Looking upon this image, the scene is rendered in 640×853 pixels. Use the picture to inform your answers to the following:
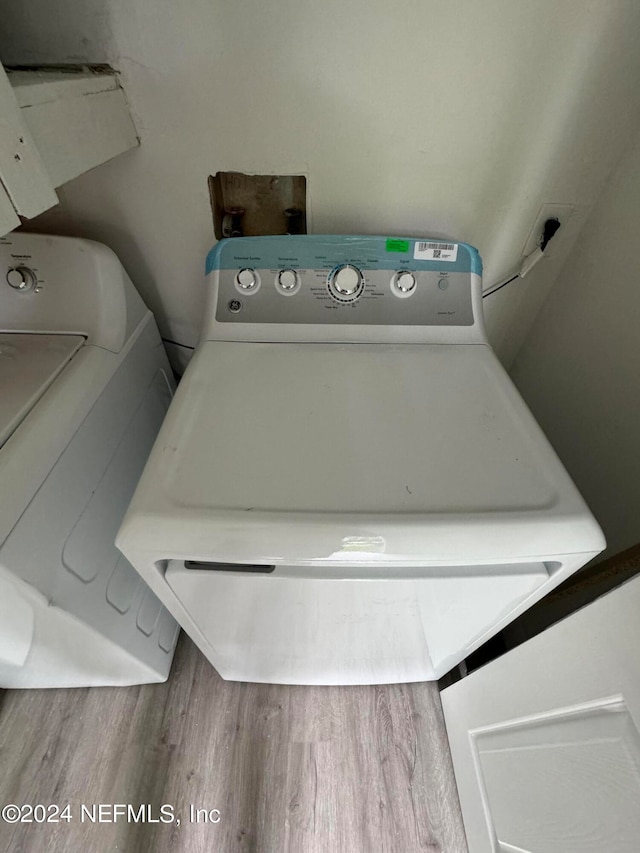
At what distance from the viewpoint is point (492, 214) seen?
98 cm

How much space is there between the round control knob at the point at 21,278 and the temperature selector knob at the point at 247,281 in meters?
0.44

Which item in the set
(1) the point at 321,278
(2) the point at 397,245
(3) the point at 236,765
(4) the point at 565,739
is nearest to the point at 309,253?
(1) the point at 321,278

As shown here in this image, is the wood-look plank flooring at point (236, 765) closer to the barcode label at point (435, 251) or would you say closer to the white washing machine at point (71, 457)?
the white washing machine at point (71, 457)

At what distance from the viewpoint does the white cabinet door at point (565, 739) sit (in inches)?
19.4

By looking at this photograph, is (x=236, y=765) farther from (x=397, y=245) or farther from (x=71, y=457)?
(x=397, y=245)

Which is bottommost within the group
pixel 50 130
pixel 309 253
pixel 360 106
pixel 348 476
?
pixel 348 476

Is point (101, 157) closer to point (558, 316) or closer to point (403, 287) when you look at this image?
point (403, 287)

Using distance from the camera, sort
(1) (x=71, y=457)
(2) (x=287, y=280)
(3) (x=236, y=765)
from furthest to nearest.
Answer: (3) (x=236, y=765)
(2) (x=287, y=280)
(1) (x=71, y=457)

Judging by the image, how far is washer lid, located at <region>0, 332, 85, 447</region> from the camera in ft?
2.23

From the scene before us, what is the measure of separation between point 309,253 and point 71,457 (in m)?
0.62

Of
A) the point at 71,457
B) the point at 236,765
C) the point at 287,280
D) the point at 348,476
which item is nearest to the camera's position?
the point at 348,476

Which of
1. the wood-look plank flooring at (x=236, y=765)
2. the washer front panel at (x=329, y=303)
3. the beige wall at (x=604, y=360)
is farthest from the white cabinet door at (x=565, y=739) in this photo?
the washer front panel at (x=329, y=303)

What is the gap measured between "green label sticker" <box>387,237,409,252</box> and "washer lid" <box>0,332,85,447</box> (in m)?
0.69

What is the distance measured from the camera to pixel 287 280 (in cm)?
86
